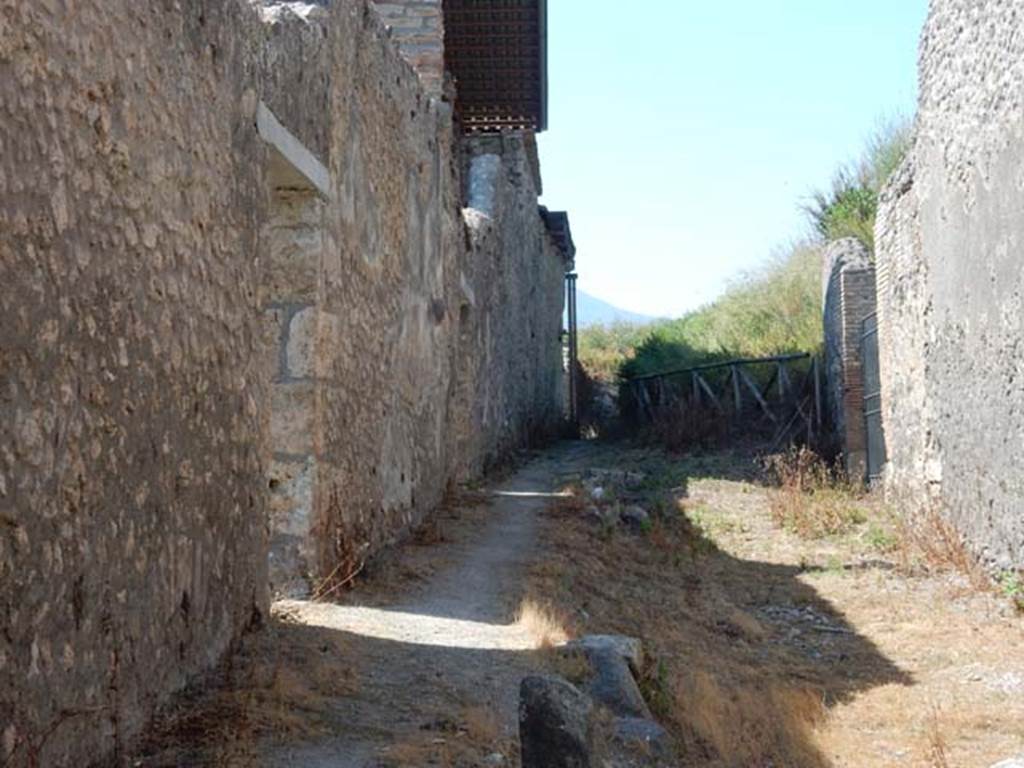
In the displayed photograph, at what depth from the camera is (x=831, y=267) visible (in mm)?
14508

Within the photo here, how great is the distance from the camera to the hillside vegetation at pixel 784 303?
61.4ft

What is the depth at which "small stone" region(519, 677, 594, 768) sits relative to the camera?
10.9 ft

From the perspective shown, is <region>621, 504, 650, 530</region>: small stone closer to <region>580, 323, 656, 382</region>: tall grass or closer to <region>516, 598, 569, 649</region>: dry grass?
<region>516, 598, 569, 649</region>: dry grass

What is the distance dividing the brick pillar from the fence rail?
6761mm

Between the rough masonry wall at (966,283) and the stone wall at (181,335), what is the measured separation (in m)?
3.83

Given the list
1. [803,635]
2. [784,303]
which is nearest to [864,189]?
[784,303]

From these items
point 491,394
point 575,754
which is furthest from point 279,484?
point 491,394

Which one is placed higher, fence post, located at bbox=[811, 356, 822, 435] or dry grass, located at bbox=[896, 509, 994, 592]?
fence post, located at bbox=[811, 356, 822, 435]

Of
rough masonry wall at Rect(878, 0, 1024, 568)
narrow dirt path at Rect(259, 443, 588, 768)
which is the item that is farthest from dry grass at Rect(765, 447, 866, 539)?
narrow dirt path at Rect(259, 443, 588, 768)

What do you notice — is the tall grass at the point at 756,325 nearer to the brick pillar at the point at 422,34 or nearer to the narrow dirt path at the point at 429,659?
the brick pillar at the point at 422,34

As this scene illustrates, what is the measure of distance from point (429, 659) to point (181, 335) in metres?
1.82

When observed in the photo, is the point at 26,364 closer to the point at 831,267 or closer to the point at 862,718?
the point at 862,718

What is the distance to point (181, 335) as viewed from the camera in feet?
13.2

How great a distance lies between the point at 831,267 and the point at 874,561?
18.8ft
